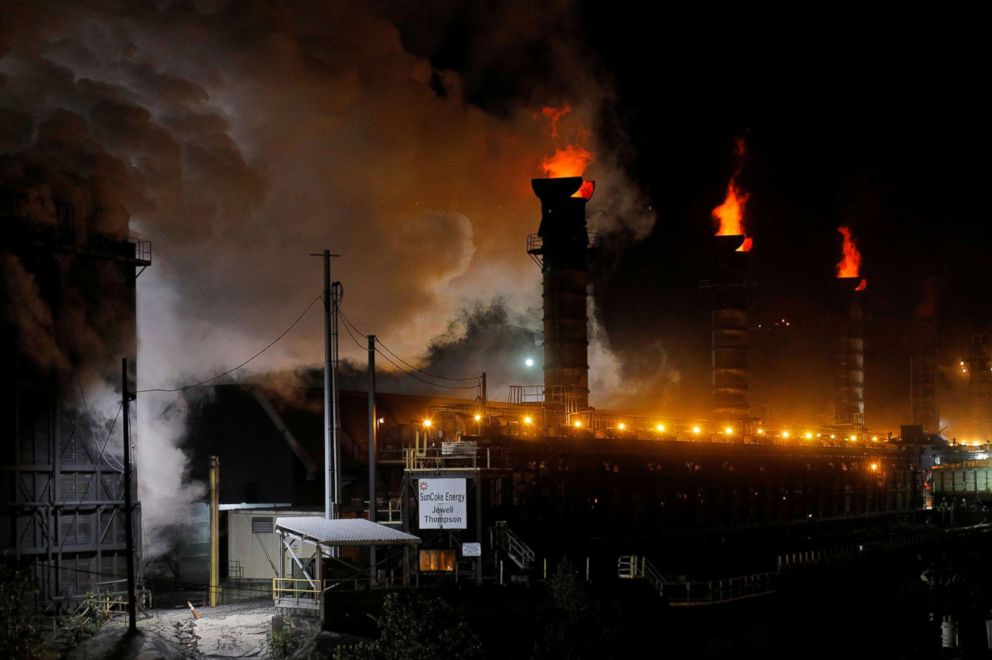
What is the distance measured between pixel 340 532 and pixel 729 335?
40863mm

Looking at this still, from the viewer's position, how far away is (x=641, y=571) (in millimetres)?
43062

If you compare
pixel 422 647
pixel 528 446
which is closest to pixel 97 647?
pixel 422 647

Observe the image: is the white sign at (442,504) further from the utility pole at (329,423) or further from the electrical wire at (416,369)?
the electrical wire at (416,369)

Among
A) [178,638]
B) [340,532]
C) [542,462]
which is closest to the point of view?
[178,638]

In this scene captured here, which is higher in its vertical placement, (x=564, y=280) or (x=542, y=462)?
(x=564, y=280)

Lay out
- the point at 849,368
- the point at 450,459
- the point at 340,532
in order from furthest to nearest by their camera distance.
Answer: the point at 849,368
the point at 450,459
the point at 340,532

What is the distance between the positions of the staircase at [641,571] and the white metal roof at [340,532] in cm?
787

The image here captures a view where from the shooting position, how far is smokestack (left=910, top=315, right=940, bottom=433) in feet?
360

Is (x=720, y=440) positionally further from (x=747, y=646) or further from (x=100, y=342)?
(x=100, y=342)

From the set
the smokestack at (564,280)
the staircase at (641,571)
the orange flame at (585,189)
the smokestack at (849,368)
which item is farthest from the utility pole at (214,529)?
the smokestack at (849,368)

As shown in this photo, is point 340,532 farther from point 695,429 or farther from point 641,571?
point 695,429

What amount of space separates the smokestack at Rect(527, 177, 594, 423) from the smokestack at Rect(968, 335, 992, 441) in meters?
67.2

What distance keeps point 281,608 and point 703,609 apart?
14.1 meters

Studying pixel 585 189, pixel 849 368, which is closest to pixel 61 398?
pixel 585 189
